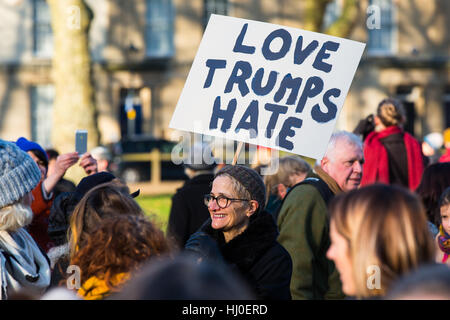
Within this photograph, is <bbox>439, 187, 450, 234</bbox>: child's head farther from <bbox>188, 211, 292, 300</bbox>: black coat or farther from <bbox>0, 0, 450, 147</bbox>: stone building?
<bbox>0, 0, 450, 147</bbox>: stone building

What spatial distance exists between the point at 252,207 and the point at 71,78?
13.3 meters

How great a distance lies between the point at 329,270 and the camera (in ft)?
15.9

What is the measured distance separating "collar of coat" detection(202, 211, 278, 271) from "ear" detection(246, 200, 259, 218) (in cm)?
2

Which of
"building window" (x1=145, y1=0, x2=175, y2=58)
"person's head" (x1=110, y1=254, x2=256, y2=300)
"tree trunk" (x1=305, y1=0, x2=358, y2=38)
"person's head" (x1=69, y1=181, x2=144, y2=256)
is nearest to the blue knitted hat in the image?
"person's head" (x1=69, y1=181, x2=144, y2=256)

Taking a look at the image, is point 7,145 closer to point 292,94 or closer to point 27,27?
point 292,94

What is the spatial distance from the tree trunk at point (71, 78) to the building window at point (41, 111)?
1210 centimetres

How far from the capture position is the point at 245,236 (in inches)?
165

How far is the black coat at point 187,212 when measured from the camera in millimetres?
6188

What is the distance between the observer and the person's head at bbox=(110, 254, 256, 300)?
1.69 m

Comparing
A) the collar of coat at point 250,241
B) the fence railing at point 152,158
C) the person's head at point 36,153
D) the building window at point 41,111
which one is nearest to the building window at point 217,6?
the building window at point 41,111

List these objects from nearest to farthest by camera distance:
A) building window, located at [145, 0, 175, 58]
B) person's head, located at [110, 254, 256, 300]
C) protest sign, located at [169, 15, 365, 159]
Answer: person's head, located at [110, 254, 256, 300] → protest sign, located at [169, 15, 365, 159] → building window, located at [145, 0, 175, 58]

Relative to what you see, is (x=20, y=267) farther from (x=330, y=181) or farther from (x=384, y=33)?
A: (x=384, y=33)
